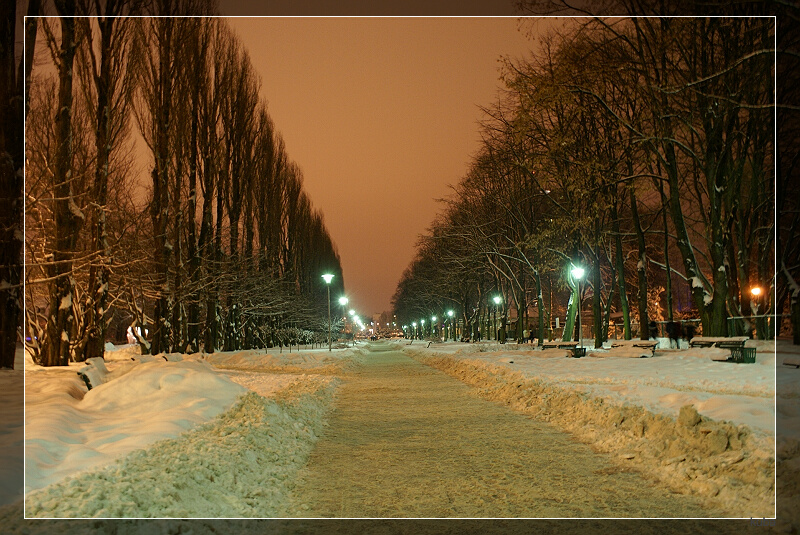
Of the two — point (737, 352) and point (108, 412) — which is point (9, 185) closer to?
point (108, 412)

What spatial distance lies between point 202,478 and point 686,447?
5.29 m

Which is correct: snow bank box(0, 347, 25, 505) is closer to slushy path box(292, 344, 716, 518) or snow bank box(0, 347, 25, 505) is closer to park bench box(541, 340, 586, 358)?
slushy path box(292, 344, 716, 518)

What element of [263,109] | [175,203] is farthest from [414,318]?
[175,203]

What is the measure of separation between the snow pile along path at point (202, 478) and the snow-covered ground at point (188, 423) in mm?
16

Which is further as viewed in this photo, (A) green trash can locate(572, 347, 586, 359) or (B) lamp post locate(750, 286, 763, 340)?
(B) lamp post locate(750, 286, 763, 340)

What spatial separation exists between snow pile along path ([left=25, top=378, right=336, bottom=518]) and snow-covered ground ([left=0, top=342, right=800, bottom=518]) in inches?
0.6

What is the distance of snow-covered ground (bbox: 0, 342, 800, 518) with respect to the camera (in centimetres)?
567

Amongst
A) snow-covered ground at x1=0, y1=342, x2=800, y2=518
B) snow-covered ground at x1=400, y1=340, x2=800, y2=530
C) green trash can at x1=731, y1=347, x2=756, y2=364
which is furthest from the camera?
green trash can at x1=731, y1=347, x2=756, y2=364

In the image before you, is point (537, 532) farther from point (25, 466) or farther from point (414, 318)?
point (414, 318)

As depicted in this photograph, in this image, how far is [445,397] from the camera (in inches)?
639

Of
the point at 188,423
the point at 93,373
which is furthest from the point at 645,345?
the point at 188,423

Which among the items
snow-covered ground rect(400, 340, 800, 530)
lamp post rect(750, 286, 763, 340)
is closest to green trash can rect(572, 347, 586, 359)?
snow-covered ground rect(400, 340, 800, 530)

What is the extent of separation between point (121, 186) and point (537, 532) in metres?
27.4

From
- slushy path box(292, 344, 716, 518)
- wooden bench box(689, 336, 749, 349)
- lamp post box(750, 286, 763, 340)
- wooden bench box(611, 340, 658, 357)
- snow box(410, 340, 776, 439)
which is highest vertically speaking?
lamp post box(750, 286, 763, 340)
